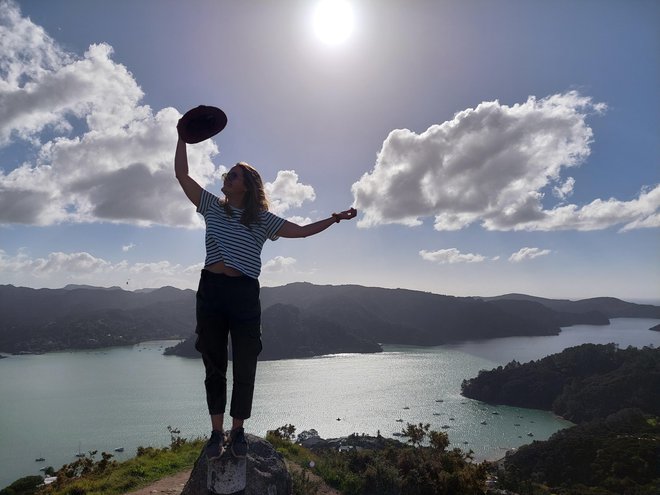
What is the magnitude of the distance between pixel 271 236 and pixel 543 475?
4376 centimetres

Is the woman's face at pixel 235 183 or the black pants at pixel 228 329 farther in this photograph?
the woman's face at pixel 235 183

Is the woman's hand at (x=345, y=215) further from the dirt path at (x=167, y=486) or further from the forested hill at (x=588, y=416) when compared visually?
the forested hill at (x=588, y=416)

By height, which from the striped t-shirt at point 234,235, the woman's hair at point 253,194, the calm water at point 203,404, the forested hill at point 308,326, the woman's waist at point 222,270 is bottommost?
the calm water at point 203,404

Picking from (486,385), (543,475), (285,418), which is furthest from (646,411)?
(285,418)

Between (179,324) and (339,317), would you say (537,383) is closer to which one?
(339,317)

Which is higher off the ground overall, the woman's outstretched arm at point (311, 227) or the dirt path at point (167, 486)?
the woman's outstretched arm at point (311, 227)

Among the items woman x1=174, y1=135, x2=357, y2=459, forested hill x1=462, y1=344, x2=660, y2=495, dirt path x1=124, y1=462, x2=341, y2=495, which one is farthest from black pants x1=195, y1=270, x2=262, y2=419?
forested hill x1=462, y1=344, x2=660, y2=495

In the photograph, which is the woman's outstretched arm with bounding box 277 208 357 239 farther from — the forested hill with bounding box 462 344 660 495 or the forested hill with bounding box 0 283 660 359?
the forested hill with bounding box 0 283 660 359

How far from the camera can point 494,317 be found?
18125cm

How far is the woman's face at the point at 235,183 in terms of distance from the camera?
3.08 m

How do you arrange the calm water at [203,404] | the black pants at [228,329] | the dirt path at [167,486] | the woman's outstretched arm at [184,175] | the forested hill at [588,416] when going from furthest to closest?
1. the calm water at [203,404]
2. the forested hill at [588,416]
3. the dirt path at [167,486]
4. the woman's outstretched arm at [184,175]
5. the black pants at [228,329]

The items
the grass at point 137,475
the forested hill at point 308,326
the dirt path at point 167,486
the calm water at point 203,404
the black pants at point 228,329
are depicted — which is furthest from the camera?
the forested hill at point 308,326

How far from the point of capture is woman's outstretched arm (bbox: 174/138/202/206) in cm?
316

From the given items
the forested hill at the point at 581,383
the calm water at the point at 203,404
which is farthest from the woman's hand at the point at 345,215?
the forested hill at the point at 581,383
